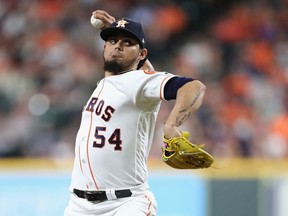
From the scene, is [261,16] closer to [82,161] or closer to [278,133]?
[278,133]

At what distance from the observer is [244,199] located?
7.85 meters

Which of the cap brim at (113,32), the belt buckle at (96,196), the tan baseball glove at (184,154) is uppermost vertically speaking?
the cap brim at (113,32)

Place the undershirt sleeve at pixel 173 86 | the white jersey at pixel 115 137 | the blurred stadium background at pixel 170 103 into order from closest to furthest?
the undershirt sleeve at pixel 173 86, the white jersey at pixel 115 137, the blurred stadium background at pixel 170 103

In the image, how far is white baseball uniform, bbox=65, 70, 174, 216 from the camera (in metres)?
4.68

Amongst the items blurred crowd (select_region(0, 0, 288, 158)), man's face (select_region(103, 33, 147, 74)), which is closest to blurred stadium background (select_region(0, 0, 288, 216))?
blurred crowd (select_region(0, 0, 288, 158))

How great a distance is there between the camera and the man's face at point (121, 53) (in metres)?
4.84

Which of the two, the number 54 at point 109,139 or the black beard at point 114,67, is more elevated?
the black beard at point 114,67

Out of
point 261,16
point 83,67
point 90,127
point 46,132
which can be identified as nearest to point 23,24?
point 83,67

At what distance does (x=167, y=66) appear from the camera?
10789mm

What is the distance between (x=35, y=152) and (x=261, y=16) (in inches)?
142

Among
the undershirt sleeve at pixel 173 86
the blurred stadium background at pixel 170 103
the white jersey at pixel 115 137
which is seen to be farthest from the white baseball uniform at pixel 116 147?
the blurred stadium background at pixel 170 103

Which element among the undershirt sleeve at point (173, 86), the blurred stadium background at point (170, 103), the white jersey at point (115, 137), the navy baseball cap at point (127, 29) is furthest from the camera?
the blurred stadium background at point (170, 103)

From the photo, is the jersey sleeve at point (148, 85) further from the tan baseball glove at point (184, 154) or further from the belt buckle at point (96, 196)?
the belt buckle at point (96, 196)

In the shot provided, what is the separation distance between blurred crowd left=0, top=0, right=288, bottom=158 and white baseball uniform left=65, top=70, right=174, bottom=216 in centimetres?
422
